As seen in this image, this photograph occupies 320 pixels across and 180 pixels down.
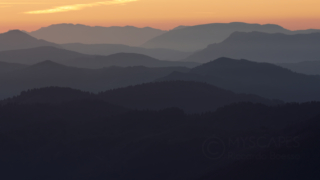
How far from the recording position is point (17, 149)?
215 ft

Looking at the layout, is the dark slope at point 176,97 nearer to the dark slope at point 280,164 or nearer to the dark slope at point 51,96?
the dark slope at point 51,96

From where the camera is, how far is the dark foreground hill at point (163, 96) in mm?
117438

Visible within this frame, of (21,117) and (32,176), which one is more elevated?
(21,117)

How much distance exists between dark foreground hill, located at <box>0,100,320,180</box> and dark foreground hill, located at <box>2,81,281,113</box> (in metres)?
25.8

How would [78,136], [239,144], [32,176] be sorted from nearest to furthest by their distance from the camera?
[239,144] → [32,176] → [78,136]

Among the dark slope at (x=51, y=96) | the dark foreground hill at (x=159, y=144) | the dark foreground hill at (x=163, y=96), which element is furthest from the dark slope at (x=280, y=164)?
the dark foreground hill at (x=163, y=96)

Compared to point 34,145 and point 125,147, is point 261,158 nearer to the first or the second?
point 125,147

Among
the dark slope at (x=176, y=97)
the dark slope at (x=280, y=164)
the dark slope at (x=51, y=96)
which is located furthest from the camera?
the dark slope at (x=176, y=97)

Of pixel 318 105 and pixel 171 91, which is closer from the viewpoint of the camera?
pixel 318 105

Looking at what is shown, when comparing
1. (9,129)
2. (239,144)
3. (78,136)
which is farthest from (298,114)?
(9,129)

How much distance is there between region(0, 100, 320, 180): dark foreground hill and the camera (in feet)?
128

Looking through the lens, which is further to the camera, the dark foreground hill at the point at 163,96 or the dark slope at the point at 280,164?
the dark foreground hill at the point at 163,96

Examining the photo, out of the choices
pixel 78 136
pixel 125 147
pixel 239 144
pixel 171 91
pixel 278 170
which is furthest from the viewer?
pixel 171 91

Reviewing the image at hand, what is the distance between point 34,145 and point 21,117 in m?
20.2
